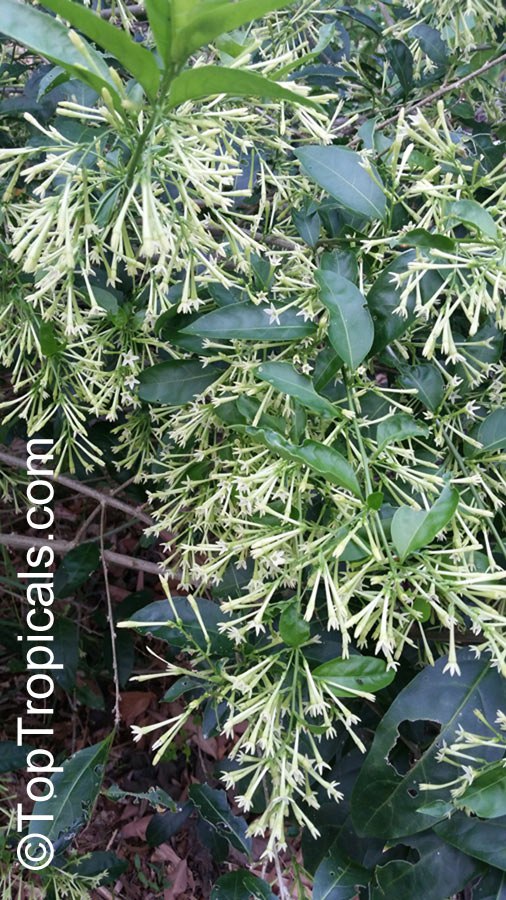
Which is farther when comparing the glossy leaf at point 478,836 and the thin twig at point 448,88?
the thin twig at point 448,88

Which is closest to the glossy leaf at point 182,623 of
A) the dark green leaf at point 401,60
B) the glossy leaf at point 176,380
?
the glossy leaf at point 176,380

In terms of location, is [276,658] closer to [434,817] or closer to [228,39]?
[434,817]

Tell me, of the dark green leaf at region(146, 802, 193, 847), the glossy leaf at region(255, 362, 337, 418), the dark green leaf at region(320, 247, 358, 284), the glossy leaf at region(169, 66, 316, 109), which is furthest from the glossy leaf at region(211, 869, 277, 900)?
the glossy leaf at region(169, 66, 316, 109)

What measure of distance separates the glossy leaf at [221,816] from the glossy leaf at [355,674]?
1.39 ft

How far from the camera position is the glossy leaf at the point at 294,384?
68 cm

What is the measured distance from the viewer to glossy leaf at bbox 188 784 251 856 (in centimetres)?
96

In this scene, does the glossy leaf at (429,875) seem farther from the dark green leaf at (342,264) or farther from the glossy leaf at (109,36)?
the glossy leaf at (109,36)

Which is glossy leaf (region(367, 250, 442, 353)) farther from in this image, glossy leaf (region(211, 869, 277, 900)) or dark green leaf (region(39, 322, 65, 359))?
glossy leaf (region(211, 869, 277, 900))

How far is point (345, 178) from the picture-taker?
76cm

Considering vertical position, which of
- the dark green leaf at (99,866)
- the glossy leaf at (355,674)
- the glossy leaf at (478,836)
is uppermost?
the glossy leaf at (355,674)

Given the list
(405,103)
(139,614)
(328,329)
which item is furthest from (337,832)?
(405,103)

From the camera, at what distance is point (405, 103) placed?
107cm

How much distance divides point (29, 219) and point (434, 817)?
0.69 m

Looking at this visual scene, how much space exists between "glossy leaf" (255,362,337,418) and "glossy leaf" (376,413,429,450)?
0.05m
